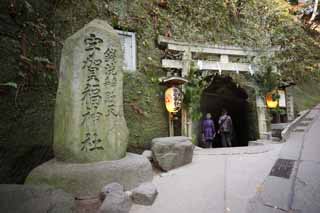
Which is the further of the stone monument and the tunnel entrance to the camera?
the tunnel entrance

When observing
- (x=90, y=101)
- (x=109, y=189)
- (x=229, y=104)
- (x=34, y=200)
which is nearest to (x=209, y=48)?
(x=229, y=104)

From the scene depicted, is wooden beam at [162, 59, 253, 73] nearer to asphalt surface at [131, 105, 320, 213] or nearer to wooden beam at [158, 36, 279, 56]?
wooden beam at [158, 36, 279, 56]

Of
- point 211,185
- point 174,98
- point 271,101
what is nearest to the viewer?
point 211,185

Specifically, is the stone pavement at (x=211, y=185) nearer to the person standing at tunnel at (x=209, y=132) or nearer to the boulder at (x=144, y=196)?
the boulder at (x=144, y=196)

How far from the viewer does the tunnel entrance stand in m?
9.16

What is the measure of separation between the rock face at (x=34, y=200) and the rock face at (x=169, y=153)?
→ 6.38 feet

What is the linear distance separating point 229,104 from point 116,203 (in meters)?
9.84

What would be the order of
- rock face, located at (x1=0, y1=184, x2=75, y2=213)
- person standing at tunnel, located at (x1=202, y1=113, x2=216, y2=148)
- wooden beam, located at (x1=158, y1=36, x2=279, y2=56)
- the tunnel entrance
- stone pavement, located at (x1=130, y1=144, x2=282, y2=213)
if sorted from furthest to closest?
the tunnel entrance
person standing at tunnel, located at (x1=202, y1=113, x2=216, y2=148)
wooden beam, located at (x1=158, y1=36, x2=279, y2=56)
stone pavement, located at (x1=130, y1=144, x2=282, y2=213)
rock face, located at (x1=0, y1=184, x2=75, y2=213)

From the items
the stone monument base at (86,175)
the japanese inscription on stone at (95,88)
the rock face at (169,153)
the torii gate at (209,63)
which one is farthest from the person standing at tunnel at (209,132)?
the japanese inscription on stone at (95,88)

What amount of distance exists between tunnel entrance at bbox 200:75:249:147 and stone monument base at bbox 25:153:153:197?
24.6 feet

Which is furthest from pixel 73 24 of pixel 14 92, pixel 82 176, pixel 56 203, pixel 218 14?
pixel 218 14

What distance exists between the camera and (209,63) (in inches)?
274

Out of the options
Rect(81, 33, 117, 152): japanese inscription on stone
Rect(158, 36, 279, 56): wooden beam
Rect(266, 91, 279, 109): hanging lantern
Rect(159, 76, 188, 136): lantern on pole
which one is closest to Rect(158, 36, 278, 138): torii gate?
Rect(158, 36, 279, 56): wooden beam

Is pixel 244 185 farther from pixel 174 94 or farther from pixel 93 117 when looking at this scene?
pixel 174 94
